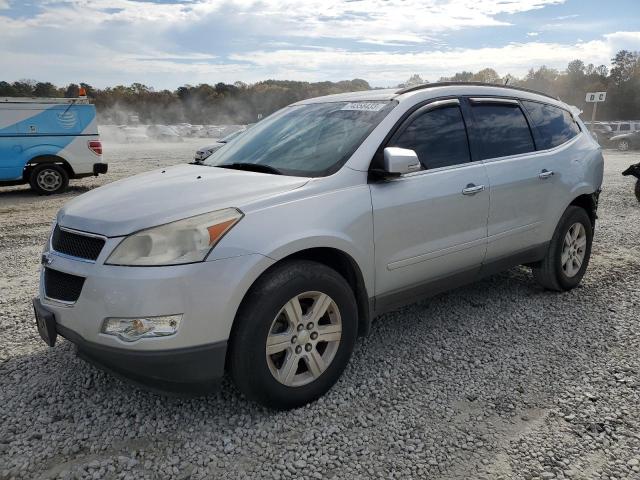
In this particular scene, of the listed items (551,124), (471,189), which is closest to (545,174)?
(551,124)

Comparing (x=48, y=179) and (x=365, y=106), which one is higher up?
(x=365, y=106)

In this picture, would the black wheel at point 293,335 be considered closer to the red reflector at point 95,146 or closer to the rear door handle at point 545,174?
the rear door handle at point 545,174

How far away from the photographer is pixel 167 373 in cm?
248

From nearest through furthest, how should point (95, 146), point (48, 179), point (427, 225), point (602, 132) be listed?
point (427, 225)
point (48, 179)
point (95, 146)
point (602, 132)

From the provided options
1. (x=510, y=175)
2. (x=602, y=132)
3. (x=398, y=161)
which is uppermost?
(x=398, y=161)

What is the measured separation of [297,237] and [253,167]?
88cm

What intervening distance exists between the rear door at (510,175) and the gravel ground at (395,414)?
0.69m

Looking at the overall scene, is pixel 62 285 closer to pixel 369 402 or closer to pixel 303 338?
pixel 303 338

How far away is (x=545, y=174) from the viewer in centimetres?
427

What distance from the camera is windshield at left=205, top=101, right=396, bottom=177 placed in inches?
127

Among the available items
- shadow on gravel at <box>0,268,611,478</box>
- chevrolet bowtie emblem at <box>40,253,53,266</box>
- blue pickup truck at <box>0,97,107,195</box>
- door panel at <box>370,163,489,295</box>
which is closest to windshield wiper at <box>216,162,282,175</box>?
door panel at <box>370,163,489,295</box>

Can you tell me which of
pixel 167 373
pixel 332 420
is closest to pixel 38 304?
pixel 167 373

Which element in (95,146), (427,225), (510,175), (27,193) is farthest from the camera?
(27,193)

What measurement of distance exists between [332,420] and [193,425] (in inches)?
29.8
